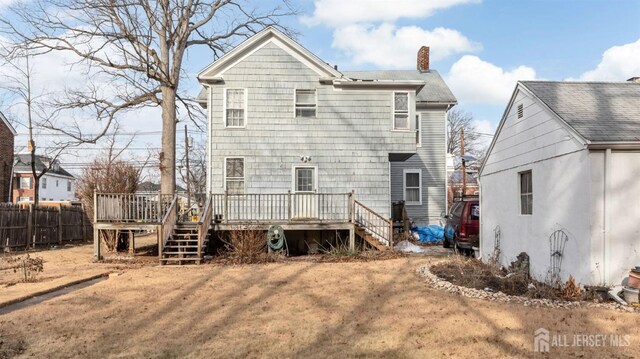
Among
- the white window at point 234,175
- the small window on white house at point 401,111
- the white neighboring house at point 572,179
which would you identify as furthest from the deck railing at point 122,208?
the white neighboring house at point 572,179

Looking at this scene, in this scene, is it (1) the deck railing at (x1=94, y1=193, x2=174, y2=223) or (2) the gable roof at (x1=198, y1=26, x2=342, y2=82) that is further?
(2) the gable roof at (x1=198, y1=26, x2=342, y2=82)

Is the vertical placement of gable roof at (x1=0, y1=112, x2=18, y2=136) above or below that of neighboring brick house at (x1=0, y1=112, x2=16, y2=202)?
above

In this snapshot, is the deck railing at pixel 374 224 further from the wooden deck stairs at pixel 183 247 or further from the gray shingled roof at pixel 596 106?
the gray shingled roof at pixel 596 106

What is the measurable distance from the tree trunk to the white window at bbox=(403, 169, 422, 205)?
10.1 metres

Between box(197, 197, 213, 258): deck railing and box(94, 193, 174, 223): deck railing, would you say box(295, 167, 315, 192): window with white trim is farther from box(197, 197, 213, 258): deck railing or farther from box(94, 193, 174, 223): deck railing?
box(94, 193, 174, 223): deck railing

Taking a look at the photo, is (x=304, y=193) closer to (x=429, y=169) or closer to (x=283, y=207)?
(x=283, y=207)

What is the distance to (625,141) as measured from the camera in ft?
23.1

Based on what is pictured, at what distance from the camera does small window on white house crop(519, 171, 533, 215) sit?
9.21m

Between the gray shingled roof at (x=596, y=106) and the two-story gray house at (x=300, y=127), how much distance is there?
23.2 ft

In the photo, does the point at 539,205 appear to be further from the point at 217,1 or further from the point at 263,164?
the point at 217,1

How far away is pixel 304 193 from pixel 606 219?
9.32 meters

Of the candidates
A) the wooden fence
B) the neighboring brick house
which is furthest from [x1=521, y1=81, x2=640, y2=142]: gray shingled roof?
the neighboring brick house

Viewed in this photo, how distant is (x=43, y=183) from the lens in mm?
49375

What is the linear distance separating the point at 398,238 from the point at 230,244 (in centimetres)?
686
